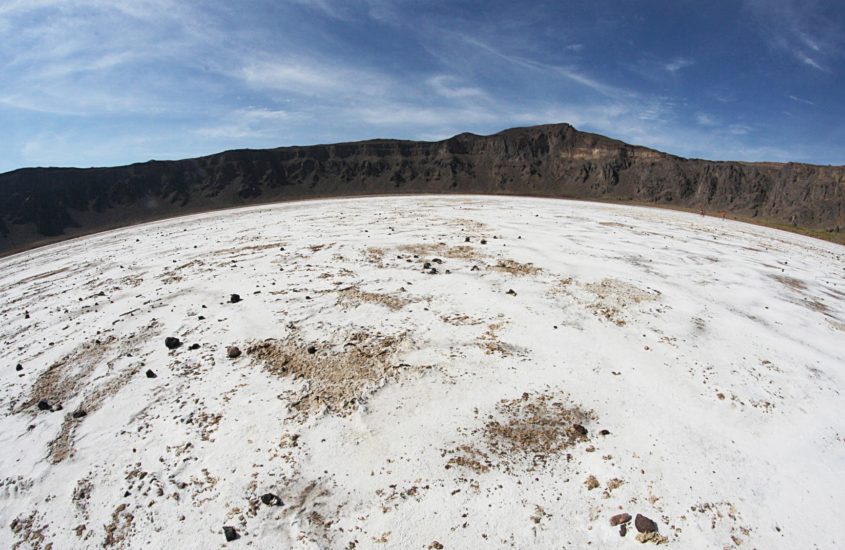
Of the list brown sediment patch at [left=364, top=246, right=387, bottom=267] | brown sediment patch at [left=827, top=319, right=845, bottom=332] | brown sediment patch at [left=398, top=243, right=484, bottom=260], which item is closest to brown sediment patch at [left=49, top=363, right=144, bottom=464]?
brown sediment patch at [left=364, top=246, right=387, bottom=267]

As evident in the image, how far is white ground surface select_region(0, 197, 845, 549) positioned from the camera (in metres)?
4.07

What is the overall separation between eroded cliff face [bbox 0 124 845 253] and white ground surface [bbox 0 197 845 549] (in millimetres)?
49876

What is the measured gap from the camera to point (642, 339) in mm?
7527

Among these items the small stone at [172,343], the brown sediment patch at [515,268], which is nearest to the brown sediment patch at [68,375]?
the small stone at [172,343]

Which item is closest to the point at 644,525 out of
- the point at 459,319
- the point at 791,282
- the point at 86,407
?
the point at 459,319

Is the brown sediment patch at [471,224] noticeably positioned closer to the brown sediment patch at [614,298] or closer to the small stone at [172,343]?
the brown sediment patch at [614,298]

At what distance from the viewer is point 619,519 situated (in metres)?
3.97

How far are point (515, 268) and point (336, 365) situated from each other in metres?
6.51

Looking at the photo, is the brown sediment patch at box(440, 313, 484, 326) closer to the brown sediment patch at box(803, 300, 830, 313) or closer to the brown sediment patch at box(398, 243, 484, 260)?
the brown sediment patch at box(398, 243, 484, 260)

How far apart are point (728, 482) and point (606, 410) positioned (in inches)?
57.0

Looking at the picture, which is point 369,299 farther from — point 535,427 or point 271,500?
point 271,500

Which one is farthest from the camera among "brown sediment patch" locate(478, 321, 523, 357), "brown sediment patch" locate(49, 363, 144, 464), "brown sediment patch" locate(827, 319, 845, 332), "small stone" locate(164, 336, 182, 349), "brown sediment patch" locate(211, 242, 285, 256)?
"brown sediment patch" locate(211, 242, 285, 256)

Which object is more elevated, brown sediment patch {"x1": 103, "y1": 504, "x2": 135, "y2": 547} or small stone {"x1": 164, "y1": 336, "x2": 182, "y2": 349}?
small stone {"x1": 164, "y1": 336, "x2": 182, "y2": 349}

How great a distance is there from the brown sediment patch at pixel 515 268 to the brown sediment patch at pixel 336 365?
15.5 ft
